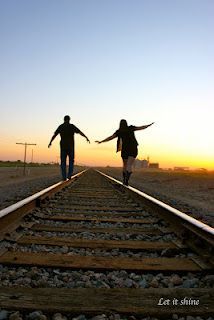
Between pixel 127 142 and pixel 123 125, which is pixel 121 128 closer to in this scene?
pixel 123 125

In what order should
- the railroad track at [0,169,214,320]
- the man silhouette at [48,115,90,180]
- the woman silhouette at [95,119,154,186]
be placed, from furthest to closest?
the man silhouette at [48,115,90,180], the woman silhouette at [95,119,154,186], the railroad track at [0,169,214,320]

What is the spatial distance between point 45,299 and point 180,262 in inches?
52.4

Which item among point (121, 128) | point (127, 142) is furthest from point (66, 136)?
point (127, 142)

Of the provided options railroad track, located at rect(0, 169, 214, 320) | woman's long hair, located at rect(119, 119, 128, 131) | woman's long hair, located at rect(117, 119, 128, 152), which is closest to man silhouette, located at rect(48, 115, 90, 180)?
woman's long hair, located at rect(117, 119, 128, 152)

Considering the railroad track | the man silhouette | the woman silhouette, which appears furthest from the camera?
the man silhouette

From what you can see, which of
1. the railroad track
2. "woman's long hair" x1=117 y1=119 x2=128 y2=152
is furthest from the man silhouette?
the railroad track

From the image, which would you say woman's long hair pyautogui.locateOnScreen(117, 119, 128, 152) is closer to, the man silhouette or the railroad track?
the man silhouette

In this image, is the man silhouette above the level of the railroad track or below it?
above

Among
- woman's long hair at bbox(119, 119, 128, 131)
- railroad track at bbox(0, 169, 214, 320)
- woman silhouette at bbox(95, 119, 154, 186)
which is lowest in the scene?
railroad track at bbox(0, 169, 214, 320)

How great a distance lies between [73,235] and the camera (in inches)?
174

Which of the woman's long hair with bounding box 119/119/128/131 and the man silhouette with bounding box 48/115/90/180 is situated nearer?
the woman's long hair with bounding box 119/119/128/131

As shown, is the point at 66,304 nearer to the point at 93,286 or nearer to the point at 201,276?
the point at 93,286

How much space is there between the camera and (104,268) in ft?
9.64

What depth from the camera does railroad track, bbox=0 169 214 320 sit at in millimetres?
2160
